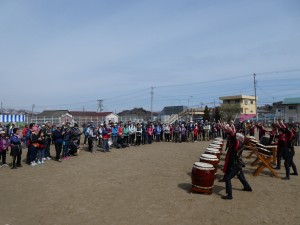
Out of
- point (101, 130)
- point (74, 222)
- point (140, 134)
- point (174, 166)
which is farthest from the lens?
point (140, 134)

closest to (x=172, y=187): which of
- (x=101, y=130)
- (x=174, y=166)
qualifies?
(x=174, y=166)

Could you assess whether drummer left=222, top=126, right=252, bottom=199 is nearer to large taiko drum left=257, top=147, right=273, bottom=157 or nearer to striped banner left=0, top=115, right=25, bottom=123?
large taiko drum left=257, top=147, right=273, bottom=157

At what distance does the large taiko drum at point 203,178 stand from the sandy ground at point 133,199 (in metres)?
0.23

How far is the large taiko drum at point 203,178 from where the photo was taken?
7.88 m

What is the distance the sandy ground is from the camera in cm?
622

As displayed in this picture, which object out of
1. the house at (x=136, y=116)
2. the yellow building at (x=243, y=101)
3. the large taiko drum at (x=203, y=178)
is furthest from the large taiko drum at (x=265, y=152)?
the yellow building at (x=243, y=101)

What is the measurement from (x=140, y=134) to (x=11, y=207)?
45.7 feet

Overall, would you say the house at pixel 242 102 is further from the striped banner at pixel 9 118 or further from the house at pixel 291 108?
the striped banner at pixel 9 118

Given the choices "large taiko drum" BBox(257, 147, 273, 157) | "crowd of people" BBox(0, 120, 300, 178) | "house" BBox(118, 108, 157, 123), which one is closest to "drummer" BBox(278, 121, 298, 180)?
"crowd of people" BBox(0, 120, 300, 178)

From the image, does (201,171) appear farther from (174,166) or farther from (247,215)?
(174,166)

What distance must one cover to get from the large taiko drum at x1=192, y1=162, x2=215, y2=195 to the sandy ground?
23 cm

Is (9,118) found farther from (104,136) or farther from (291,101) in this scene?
(291,101)

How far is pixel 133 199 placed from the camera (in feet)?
24.7

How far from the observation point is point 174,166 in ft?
39.7
